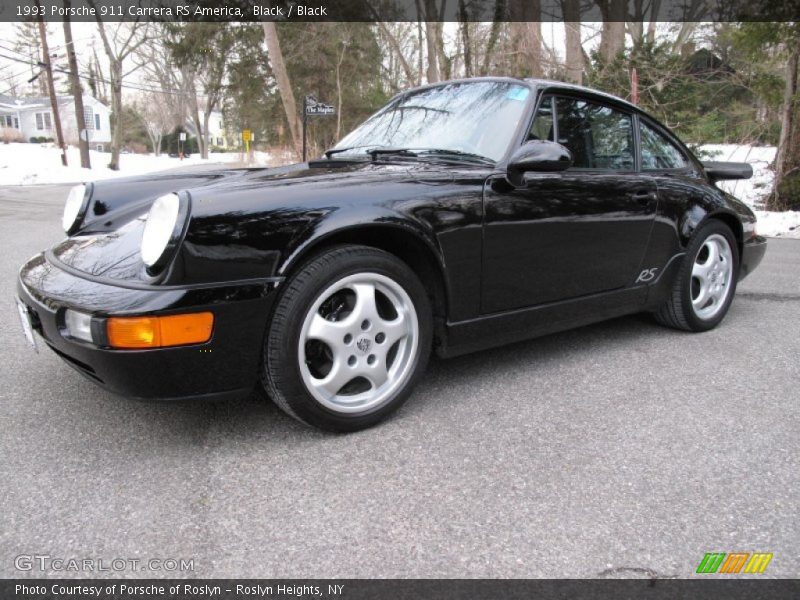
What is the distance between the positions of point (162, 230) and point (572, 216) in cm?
181

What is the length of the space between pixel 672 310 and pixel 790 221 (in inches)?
273

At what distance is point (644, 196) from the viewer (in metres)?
3.26

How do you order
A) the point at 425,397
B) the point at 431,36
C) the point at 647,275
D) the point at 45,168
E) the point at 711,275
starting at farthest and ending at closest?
the point at 45,168, the point at 431,36, the point at 711,275, the point at 647,275, the point at 425,397

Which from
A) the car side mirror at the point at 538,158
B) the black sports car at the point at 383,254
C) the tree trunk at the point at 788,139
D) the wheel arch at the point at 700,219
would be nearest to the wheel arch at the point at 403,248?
the black sports car at the point at 383,254

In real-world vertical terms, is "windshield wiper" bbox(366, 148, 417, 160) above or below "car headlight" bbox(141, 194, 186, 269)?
above

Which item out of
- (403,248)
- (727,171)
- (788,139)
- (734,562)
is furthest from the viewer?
(788,139)

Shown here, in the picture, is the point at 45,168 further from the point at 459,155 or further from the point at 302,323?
the point at 302,323

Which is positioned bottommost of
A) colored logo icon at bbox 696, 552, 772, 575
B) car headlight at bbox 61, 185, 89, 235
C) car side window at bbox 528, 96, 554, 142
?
colored logo icon at bbox 696, 552, 772, 575

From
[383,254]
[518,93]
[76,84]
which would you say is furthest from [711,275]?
[76,84]

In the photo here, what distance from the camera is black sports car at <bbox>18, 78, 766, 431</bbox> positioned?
199 centimetres

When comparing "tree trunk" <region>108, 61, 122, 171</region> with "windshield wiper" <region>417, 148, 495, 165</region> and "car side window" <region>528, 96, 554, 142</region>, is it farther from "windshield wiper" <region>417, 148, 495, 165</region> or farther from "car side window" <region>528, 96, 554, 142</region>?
"car side window" <region>528, 96, 554, 142</region>

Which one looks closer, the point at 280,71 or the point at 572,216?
the point at 572,216

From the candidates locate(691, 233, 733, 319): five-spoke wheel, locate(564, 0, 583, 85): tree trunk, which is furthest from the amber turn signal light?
locate(564, 0, 583, 85): tree trunk

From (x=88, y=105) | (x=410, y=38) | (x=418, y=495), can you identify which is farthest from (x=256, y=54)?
(x=88, y=105)
